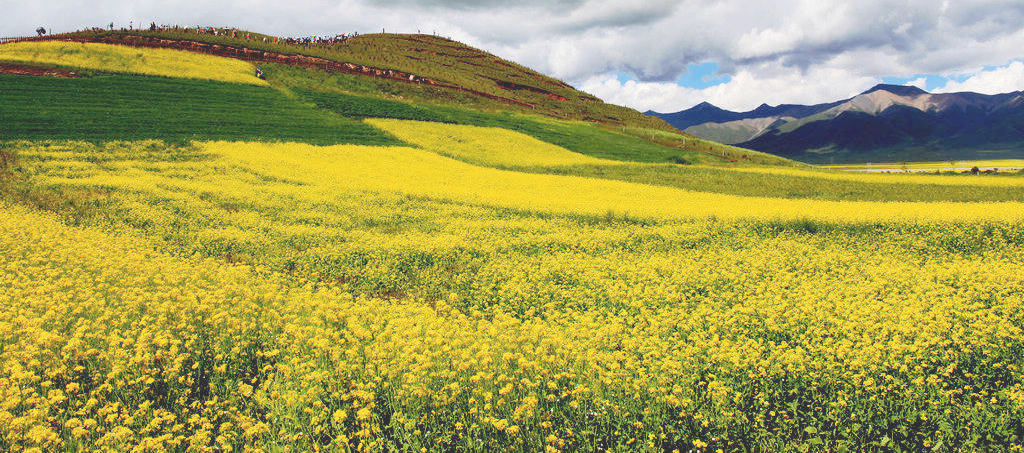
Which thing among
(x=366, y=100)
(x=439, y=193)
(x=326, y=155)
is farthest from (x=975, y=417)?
(x=366, y=100)

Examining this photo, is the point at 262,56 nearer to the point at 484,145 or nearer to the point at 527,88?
the point at 484,145

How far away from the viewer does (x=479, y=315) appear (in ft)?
35.0

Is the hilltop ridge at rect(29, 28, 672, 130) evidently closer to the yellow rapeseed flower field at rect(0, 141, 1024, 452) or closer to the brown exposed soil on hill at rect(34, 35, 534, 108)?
the brown exposed soil on hill at rect(34, 35, 534, 108)

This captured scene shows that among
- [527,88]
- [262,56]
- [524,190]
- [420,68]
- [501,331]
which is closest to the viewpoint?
[501,331]

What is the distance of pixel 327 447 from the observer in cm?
561

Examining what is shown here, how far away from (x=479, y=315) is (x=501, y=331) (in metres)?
1.97

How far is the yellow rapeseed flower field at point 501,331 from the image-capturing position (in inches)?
233

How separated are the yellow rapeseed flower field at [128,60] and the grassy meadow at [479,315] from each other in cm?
2513

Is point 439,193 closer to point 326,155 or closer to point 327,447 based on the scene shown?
point 326,155

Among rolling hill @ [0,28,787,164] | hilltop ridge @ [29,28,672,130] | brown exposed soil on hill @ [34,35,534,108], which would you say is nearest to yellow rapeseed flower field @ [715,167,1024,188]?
rolling hill @ [0,28,787,164]

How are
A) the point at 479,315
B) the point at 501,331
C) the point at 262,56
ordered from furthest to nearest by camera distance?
the point at 262,56 → the point at 479,315 → the point at 501,331

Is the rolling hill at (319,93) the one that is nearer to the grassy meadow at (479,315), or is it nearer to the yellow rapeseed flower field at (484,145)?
the yellow rapeseed flower field at (484,145)

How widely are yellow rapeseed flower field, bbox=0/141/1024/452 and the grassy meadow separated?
0.06 meters

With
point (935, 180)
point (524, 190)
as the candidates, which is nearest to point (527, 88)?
point (935, 180)
